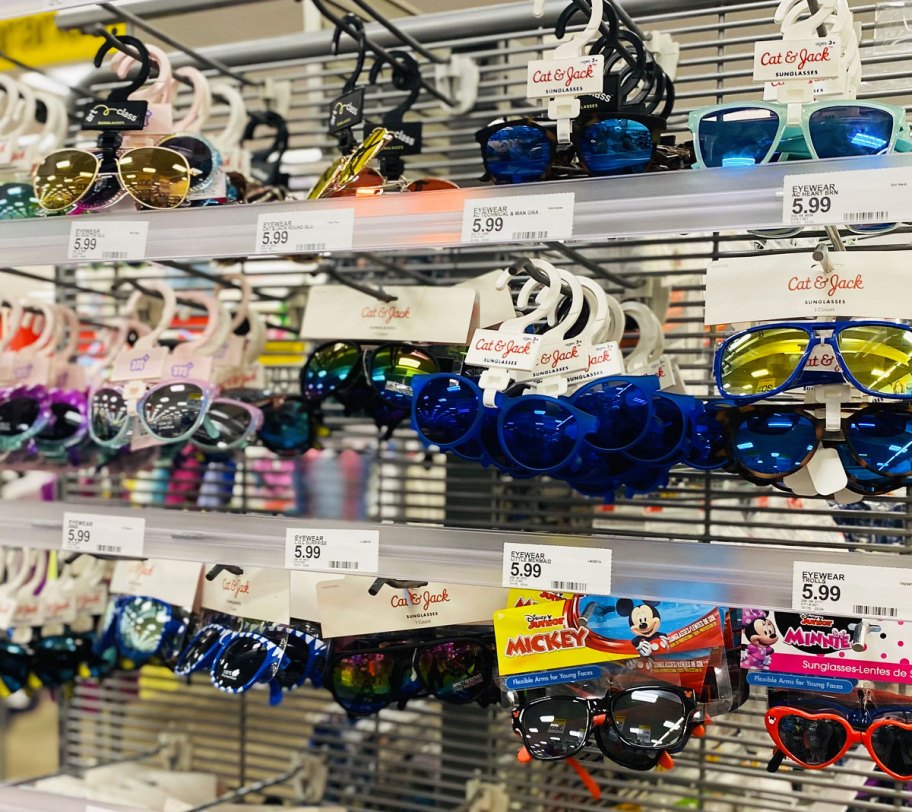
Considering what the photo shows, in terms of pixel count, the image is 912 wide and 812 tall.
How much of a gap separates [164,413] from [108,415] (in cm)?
13

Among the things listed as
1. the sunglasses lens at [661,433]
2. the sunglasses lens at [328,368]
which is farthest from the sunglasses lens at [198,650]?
the sunglasses lens at [661,433]

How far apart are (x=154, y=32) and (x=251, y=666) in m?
1.12

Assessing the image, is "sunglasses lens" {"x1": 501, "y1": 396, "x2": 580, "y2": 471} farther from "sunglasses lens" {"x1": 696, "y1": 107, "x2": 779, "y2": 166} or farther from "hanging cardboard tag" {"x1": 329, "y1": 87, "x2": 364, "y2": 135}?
"hanging cardboard tag" {"x1": 329, "y1": 87, "x2": 364, "y2": 135}

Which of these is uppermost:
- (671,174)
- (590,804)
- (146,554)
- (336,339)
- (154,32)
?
(154,32)

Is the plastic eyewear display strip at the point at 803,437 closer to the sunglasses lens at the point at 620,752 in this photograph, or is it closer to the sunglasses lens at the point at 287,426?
the sunglasses lens at the point at 620,752

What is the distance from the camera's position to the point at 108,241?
4.99 feet

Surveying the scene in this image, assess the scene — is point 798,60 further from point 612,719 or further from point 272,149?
point 272,149

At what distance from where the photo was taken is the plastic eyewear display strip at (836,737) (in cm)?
120

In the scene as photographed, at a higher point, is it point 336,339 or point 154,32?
point 154,32

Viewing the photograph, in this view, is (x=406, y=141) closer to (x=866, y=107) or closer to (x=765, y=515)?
(x=866, y=107)

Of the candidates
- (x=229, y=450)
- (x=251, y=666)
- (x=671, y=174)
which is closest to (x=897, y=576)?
(x=671, y=174)

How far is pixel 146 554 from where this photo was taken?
4.92ft

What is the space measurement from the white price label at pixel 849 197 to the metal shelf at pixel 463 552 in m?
0.37

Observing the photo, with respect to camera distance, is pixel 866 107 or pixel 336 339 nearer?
pixel 866 107
